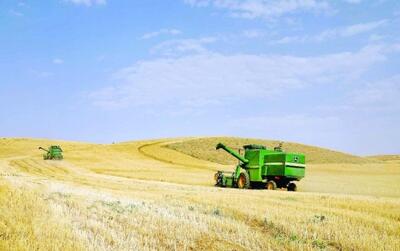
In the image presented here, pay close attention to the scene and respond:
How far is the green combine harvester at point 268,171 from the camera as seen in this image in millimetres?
28906

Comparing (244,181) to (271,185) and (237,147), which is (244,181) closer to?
(271,185)

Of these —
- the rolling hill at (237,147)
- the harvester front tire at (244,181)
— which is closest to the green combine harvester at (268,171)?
the harvester front tire at (244,181)

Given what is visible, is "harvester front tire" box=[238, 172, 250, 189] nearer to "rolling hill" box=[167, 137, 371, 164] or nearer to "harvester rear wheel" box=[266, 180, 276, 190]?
"harvester rear wheel" box=[266, 180, 276, 190]

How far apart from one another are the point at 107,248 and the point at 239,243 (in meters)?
2.59

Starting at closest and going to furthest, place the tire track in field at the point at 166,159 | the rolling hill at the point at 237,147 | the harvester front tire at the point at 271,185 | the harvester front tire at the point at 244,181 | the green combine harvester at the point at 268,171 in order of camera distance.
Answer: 1. the green combine harvester at the point at 268,171
2. the harvester front tire at the point at 271,185
3. the harvester front tire at the point at 244,181
4. the tire track in field at the point at 166,159
5. the rolling hill at the point at 237,147

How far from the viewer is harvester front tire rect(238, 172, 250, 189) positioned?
1182 inches

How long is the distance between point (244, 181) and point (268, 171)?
5.47 ft

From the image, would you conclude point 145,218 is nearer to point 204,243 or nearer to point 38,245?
point 204,243

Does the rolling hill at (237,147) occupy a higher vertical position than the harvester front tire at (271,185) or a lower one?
higher

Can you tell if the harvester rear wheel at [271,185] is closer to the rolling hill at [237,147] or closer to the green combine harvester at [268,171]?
the green combine harvester at [268,171]

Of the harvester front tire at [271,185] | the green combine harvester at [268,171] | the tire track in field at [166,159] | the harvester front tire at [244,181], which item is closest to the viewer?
the green combine harvester at [268,171]

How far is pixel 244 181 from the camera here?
30328 mm

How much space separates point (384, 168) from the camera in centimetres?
5869

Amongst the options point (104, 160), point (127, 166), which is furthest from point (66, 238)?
point (104, 160)
